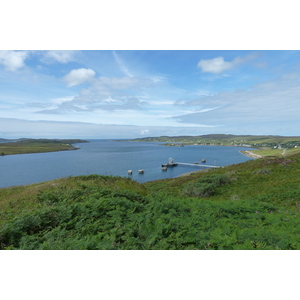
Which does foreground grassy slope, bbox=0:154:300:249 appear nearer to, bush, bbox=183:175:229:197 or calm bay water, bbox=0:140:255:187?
bush, bbox=183:175:229:197

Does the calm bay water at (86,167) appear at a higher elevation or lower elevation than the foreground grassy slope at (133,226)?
lower

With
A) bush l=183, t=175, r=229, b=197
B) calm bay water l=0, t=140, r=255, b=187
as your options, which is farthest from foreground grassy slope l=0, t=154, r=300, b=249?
calm bay water l=0, t=140, r=255, b=187

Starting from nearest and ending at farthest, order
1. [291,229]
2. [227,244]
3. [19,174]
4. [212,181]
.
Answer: [227,244] → [291,229] → [212,181] → [19,174]

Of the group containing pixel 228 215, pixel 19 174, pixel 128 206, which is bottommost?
pixel 19 174

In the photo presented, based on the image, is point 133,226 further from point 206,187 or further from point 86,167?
point 86,167

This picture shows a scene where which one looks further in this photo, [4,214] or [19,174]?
[19,174]

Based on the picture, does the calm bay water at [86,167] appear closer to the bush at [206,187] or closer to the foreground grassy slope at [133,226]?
the bush at [206,187]

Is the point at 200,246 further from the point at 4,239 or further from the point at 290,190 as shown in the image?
the point at 290,190

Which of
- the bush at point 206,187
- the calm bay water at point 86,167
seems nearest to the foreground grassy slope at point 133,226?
the bush at point 206,187

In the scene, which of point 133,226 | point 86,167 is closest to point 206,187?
point 133,226

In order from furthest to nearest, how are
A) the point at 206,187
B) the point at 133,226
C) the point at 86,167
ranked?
1. the point at 86,167
2. the point at 206,187
3. the point at 133,226

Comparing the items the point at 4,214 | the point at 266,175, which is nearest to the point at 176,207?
the point at 4,214
